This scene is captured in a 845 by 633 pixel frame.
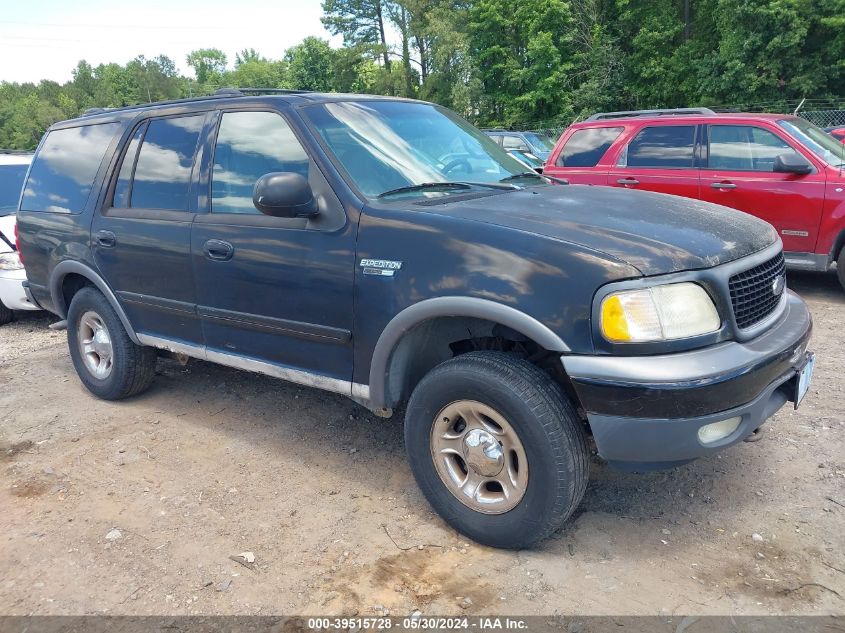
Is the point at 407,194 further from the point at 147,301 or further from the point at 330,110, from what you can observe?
the point at 147,301

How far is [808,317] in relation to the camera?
10.2 ft

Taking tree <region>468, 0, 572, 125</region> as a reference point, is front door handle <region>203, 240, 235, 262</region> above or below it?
below

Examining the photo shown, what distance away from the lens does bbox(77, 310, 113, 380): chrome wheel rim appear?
4750mm

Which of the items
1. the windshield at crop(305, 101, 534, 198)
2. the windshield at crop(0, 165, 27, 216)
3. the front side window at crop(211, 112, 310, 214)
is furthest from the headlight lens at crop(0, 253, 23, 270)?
the windshield at crop(305, 101, 534, 198)

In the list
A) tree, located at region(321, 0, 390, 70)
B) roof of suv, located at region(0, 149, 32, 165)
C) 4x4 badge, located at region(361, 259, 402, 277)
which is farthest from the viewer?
tree, located at region(321, 0, 390, 70)

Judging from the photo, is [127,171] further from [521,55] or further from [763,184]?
[521,55]

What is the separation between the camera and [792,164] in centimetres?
664

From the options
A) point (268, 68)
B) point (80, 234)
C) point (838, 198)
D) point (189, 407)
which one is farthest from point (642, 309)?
point (268, 68)

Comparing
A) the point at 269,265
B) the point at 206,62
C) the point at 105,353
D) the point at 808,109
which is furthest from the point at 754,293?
the point at 206,62

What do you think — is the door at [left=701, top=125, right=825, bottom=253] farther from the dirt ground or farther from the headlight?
the headlight

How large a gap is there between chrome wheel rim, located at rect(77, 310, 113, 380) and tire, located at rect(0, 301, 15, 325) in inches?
131

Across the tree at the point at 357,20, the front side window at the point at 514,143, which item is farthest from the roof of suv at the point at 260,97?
the tree at the point at 357,20

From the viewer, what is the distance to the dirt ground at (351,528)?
2.62 metres

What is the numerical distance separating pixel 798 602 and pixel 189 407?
150 inches
